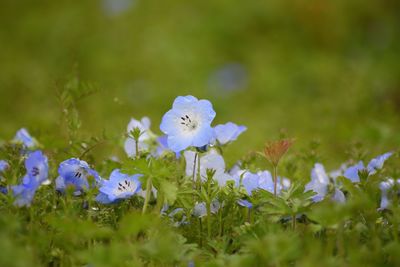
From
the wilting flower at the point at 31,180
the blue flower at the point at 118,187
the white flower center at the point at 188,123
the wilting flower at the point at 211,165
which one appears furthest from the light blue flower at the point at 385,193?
the wilting flower at the point at 31,180

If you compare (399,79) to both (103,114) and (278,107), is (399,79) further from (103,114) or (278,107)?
(103,114)

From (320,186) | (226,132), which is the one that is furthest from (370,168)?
(226,132)

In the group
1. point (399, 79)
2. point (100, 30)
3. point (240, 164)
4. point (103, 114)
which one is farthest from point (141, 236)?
point (100, 30)

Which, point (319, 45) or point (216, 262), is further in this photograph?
point (319, 45)

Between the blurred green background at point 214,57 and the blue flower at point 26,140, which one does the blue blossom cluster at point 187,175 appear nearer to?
the blue flower at point 26,140

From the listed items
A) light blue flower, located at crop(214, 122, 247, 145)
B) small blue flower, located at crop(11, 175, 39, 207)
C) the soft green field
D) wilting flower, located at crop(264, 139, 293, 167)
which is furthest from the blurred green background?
small blue flower, located at crop(11, 175, 39, 207)
